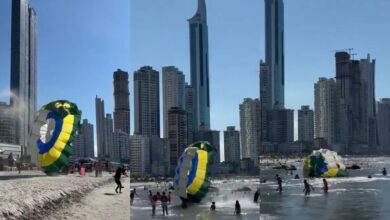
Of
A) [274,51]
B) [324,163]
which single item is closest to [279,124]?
[274,51]

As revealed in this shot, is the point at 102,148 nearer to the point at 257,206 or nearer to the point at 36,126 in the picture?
the point at 36,126

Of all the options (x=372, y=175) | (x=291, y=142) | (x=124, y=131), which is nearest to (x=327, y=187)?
(x=372, y=175)

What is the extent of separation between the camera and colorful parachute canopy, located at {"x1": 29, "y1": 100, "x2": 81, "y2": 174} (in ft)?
34.1

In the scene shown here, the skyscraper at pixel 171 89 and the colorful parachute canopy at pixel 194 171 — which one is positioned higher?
the skyscraper at pixel 171 89

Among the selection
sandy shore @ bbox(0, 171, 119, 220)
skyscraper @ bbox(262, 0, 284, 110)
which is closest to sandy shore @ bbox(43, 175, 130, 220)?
sandy shore @ bbox(0, 171, 119, 220)

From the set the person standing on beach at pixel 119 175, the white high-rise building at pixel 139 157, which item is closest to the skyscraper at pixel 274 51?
the white high-rise building at pixel 139 157

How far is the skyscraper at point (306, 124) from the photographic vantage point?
23.7ft

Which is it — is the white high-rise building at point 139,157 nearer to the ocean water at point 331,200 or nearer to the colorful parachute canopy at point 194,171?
the colorful parachute canopy at point 194,171

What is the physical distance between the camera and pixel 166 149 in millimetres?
6262

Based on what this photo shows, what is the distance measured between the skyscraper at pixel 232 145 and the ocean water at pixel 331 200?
0.46 meters

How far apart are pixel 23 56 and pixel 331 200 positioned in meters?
7.59

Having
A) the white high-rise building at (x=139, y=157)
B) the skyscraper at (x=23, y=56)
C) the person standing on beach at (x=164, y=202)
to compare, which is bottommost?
the person standing on beach at (x=164, y=202)

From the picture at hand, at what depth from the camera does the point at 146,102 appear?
6.39 m

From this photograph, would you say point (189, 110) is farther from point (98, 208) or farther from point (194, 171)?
point (98, 208)
